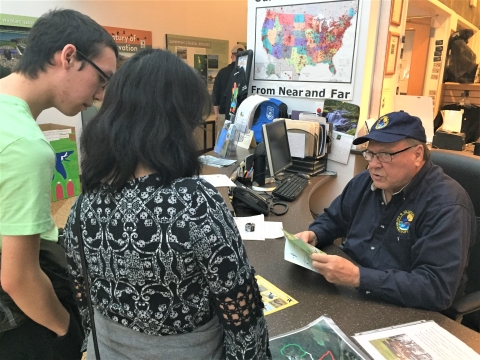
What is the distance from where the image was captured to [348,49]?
3012 millimetres

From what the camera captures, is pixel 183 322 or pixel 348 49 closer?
pixel 183 322

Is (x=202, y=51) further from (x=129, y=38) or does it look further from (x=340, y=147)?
(x=340, y=147)

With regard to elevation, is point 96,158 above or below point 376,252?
above

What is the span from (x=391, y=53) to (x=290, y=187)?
1511mm

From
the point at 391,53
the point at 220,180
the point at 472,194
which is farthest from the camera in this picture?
the point at 391,53

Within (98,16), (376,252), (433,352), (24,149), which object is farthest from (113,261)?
(98,16)

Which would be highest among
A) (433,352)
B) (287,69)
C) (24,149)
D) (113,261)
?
(287,69)

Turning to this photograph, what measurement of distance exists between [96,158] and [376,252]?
1180 millimetres

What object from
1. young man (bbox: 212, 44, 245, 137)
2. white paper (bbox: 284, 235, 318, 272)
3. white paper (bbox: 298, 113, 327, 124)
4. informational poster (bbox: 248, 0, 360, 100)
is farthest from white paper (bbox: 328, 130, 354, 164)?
young man (bbox: 212, 44, 245, 137)

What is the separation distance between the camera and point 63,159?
392 centimetres

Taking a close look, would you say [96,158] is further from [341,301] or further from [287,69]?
[287,69]

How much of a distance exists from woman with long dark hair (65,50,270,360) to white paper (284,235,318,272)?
2.04 ft

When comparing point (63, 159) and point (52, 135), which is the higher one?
point (52, 135)

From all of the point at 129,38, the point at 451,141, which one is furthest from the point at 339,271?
the point at 129,38
